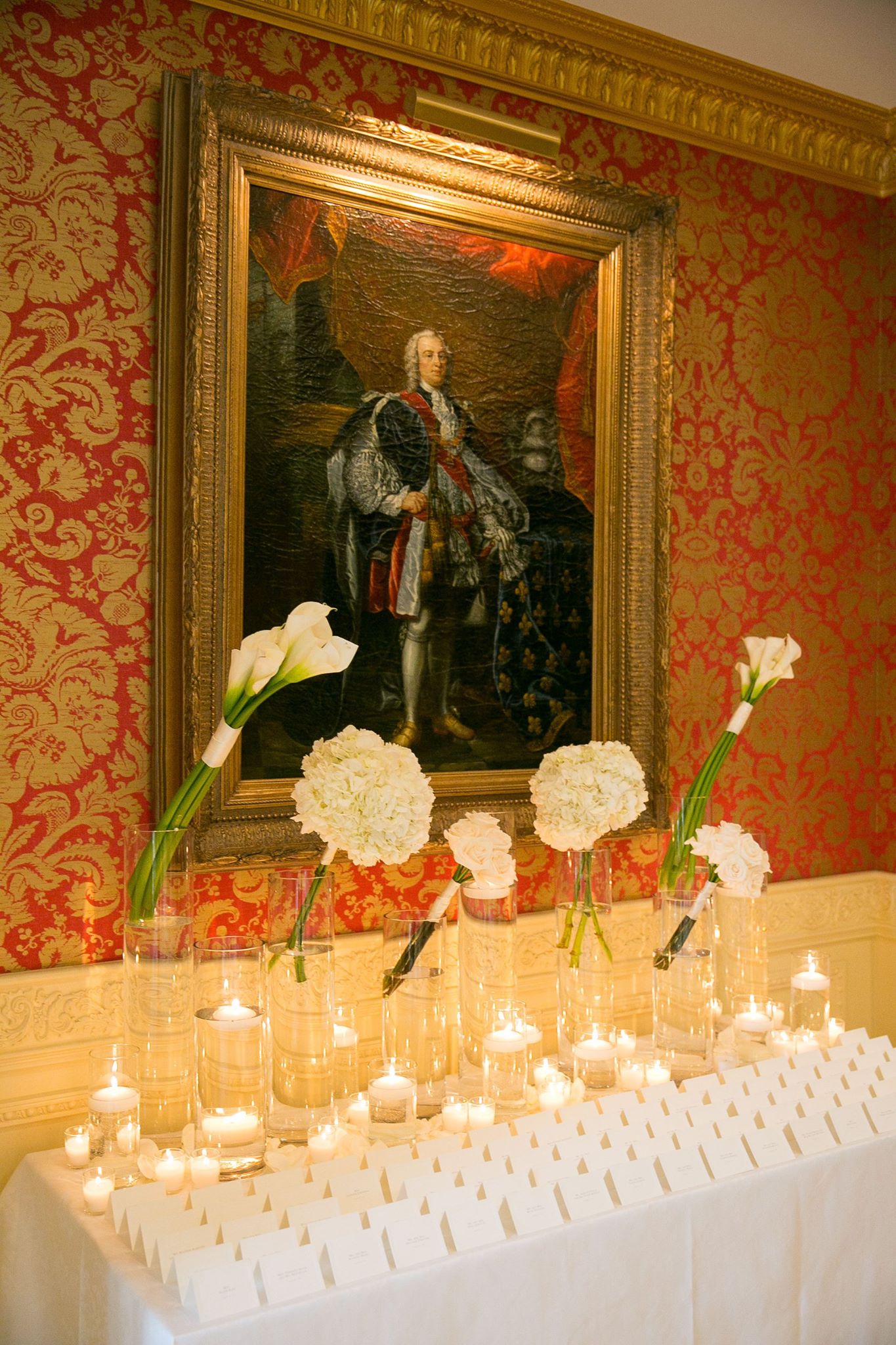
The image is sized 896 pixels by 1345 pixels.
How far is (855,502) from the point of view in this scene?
3.41 meters

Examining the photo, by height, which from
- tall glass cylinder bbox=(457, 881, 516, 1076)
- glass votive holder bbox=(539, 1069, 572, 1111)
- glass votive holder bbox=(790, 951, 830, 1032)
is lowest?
glass votive holder bbox=(539, 1069, 572, 1111)

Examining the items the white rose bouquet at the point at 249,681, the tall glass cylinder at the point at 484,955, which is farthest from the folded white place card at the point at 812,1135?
the white rose bouquet at the point at 249,681

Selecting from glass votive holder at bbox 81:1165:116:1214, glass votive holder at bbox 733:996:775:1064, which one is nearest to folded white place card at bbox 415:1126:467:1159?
glass votive holder at bbox 81:1165:116:1214

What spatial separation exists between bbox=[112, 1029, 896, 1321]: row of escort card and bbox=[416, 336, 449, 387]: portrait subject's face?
1547 millimetres

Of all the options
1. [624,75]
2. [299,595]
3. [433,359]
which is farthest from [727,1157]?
[624,75]

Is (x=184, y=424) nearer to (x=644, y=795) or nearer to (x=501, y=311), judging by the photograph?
(x=501, y=311)

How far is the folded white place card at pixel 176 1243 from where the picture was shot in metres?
1.54

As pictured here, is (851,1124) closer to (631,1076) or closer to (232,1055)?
(631,1076)

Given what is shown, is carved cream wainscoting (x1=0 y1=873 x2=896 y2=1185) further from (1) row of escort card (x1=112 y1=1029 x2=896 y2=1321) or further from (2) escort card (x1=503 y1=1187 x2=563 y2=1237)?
(2) escort card (x1=503 y1=1187 x2=563 y2=1237)

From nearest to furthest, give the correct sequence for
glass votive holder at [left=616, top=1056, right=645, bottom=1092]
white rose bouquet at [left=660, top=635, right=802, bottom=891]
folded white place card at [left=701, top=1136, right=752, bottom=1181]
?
folded white place card at [left=701, top=1136, right=752, bottom=1181] < glass votive holder at [left=616, top=1056, right=645, bottom=1092] < white rose bouquet at [left=660, top=635, right=802, bottom=891]

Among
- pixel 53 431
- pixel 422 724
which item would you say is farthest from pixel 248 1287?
pixel 53 431

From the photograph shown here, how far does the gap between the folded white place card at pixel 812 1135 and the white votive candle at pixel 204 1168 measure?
1.00 meters

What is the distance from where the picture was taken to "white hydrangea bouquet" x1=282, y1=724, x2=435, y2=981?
2.03 metres

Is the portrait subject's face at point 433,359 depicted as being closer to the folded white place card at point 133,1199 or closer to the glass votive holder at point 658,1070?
the glass votive holder at point 658,1070
